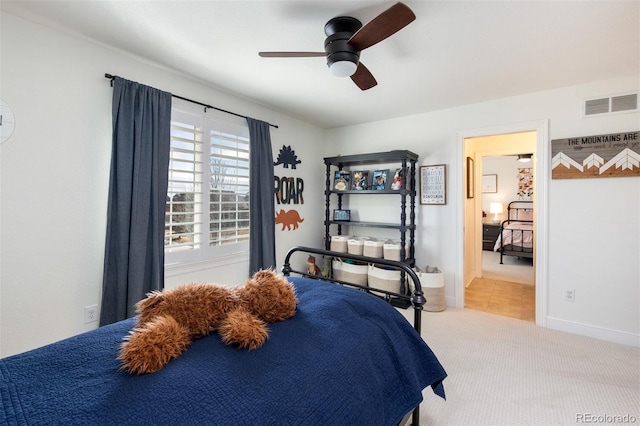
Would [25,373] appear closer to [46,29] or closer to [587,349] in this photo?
[46,29]

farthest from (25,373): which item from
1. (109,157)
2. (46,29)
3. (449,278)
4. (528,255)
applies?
(528,255)

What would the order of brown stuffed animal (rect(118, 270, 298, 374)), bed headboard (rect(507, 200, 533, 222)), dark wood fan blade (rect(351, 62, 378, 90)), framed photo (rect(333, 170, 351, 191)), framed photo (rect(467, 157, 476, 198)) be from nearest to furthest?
brown stuffed animal (rect(118, 270, 298, 374)) → dark wood fan blade (rect(351, 62, 378, 90)) → framed photo (rect(333, 170, 351, 191)) → framed photo (rect(467, 157, 476, 198)) → bed headboard (rect(507, 200, 533, 222))

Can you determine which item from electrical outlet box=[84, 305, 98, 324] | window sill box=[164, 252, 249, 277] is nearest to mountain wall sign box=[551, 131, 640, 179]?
window sill box=[164, 252, 249, 277]

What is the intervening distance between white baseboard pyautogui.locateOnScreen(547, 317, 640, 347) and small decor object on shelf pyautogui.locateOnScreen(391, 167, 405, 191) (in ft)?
6.69

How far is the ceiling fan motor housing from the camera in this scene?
1.79 metres

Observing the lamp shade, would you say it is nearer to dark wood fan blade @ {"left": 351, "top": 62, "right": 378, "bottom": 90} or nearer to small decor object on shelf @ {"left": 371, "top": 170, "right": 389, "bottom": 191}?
small decor object on shelf @ {"left": 371, "top": 170, "right": 389, "bottom": 191}

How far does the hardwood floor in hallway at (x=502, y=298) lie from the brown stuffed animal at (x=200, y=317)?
10.2 feet

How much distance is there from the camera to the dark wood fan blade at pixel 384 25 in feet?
4.58

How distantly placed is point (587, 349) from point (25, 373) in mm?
3628

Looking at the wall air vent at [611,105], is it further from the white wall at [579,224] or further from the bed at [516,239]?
the bed at [516,239]

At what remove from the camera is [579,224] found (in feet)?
9.16

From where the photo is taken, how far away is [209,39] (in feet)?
6.75

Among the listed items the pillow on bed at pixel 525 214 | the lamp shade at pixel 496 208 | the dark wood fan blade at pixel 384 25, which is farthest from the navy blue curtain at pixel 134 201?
the pillow on bed at pixel 525 214

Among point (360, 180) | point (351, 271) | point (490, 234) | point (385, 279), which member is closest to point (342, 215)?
point (360, 180)
